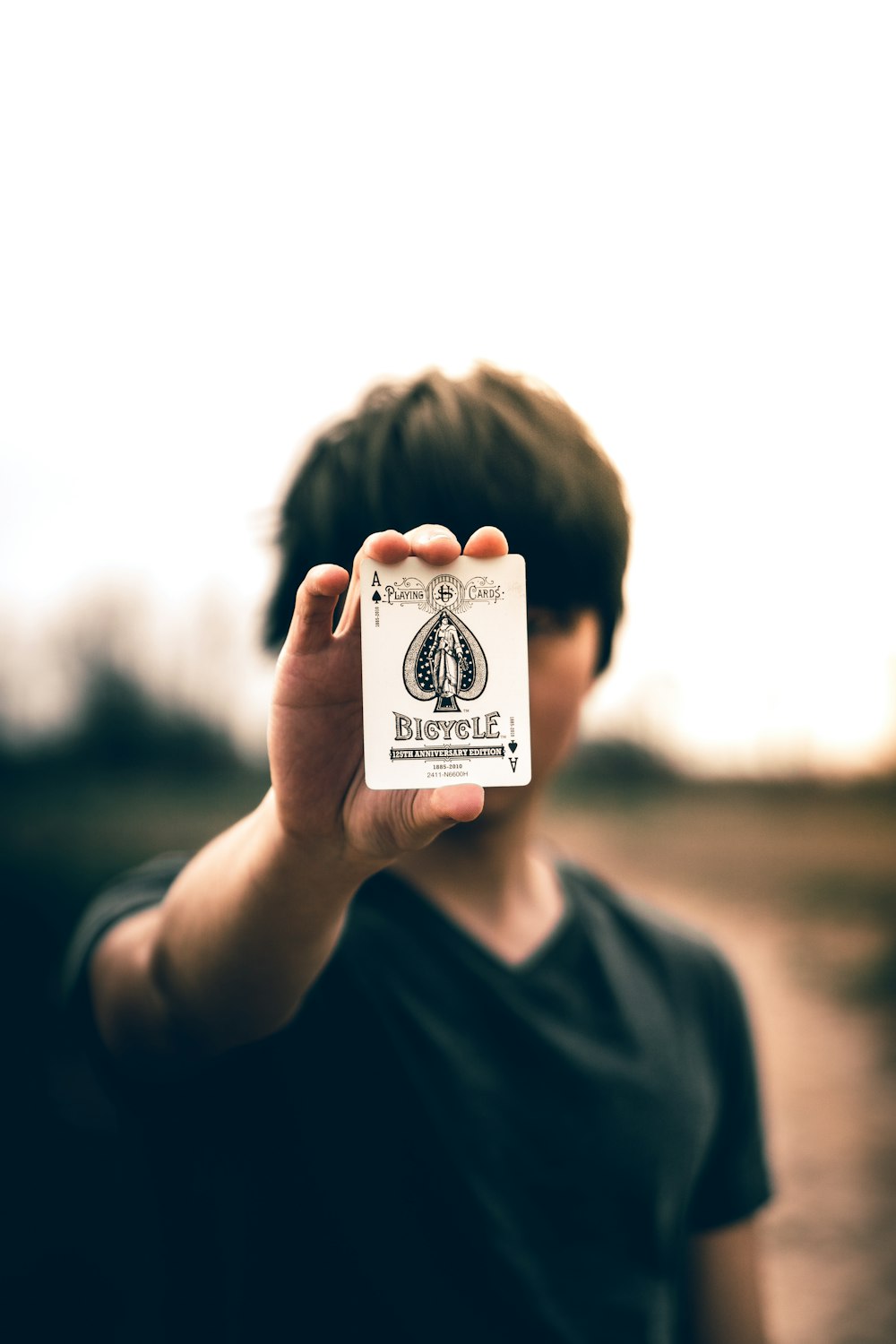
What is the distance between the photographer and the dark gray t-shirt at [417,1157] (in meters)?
1.13

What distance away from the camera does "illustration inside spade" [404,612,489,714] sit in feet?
3.25

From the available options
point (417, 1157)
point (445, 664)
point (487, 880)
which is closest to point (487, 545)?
point (445, 664)

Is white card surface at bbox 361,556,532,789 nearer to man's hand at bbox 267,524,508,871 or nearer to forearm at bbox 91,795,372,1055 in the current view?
man's hand at bbox 267,524,508,871

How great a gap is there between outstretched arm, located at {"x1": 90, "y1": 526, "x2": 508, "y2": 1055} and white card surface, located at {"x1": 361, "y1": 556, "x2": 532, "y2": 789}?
0.03 meters

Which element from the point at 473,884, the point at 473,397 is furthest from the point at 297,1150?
the point at 473,397

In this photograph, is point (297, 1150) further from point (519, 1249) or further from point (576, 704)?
point (576, 704)

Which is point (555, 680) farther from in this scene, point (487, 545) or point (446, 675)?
point (487, 545)

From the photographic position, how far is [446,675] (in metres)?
1.02

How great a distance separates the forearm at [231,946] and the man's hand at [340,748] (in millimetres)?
39

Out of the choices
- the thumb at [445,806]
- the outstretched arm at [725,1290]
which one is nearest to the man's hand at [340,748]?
the thumb at [445,806]

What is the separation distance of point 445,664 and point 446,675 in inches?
0.5

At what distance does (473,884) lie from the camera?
4.44 ft

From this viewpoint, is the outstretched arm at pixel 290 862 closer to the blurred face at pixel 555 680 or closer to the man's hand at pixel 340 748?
the man's hand at pixel 340 748

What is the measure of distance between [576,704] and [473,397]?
0.45 metres
